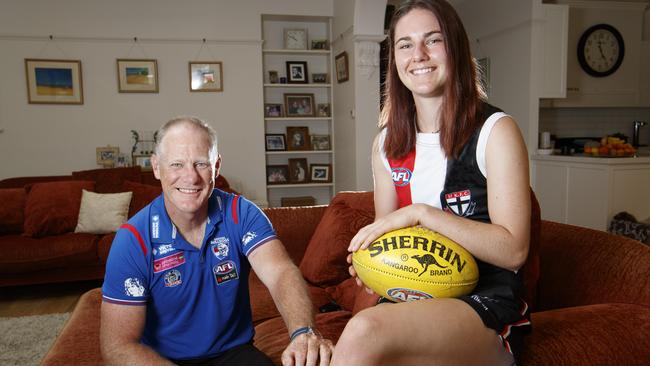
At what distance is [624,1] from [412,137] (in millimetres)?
5440

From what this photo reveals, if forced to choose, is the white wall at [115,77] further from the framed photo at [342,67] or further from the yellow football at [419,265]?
the yellow football at [419,265]

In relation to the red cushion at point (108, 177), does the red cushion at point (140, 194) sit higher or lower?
lower

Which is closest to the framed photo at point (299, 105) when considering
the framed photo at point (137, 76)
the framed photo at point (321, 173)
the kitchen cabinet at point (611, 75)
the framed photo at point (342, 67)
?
the framed photo at point (342, 67)

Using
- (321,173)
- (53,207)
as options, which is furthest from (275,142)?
(53,207)

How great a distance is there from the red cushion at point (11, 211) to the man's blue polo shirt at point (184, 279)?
3.13 metres

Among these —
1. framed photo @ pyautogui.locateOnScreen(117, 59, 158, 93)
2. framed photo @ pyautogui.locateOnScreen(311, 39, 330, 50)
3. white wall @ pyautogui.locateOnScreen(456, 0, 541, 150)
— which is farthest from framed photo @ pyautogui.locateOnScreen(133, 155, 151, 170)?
white wall @ pyautogui.locateOnScreen(456, 0, 541, 150)

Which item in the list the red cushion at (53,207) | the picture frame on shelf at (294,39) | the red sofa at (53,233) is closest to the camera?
the red sofa at (53,233)

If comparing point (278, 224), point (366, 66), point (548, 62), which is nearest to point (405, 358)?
point (278, 224)

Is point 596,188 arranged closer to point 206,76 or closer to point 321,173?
point 321,173

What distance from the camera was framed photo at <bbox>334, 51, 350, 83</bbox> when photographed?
521cm

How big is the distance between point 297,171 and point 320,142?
18.5 inches

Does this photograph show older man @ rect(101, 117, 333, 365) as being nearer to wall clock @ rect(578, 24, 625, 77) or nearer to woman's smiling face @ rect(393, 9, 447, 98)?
woman's smiling face @ rect(393, 9, 447, 98)

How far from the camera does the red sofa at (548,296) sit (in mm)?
1232

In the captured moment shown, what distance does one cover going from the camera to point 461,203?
118 centimetres
